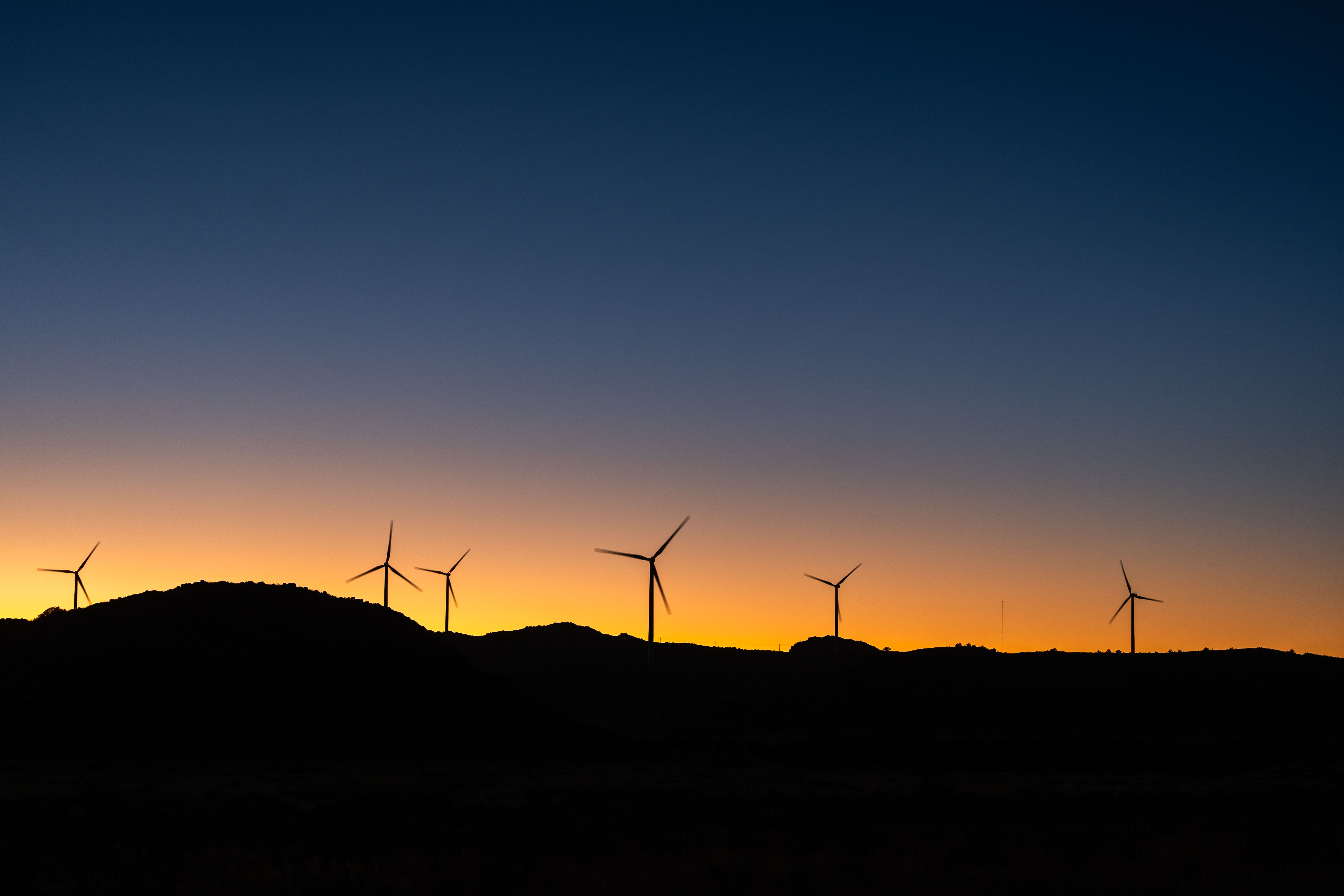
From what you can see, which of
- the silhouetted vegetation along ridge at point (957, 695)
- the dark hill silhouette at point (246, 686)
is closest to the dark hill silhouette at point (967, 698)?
the silhouetted vegetation along ridge at point (957, 695)

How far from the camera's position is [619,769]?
199ft

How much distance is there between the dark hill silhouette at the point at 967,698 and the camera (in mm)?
104438

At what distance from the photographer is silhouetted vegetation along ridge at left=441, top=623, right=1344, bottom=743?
359ft

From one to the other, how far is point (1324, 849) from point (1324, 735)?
92548mm

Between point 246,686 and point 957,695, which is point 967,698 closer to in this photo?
point 957,695

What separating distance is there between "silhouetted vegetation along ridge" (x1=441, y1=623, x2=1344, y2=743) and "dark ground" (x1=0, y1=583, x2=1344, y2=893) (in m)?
0.57

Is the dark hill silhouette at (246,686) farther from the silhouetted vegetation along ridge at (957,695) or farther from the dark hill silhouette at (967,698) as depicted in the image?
the silhouetted vegetation along ridge at (957,695)

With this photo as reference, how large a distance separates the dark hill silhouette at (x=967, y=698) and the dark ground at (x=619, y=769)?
572 mm

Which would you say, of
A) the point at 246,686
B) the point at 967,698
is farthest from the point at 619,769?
the point at 967,698

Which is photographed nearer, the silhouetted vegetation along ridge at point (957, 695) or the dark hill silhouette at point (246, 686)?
the dark hill silhouette at point (246, 686)

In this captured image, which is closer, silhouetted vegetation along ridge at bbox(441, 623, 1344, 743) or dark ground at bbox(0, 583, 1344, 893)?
dark ground at bbox(0, 583, 1344, 893)

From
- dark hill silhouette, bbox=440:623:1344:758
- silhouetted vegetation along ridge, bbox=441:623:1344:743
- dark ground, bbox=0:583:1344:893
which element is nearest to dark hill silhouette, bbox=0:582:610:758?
dark ground, bbox=0:583:1344:893

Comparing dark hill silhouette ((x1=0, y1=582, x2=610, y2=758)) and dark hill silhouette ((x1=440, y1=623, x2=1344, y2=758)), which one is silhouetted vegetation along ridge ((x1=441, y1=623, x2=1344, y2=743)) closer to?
dark hill silhouette ((x1=440, y1=623, x2=1344, y2=758))

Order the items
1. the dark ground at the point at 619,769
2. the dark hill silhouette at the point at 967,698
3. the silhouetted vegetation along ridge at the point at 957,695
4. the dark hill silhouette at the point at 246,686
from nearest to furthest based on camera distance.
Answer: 1. the dark ground at the point at 619,769
2. the dark hill silhouette at the point at 246,686
3. the dark hill silhouette at the point at 967,698
4. the silhouetted vegetation along ridge at the point at 957,695
